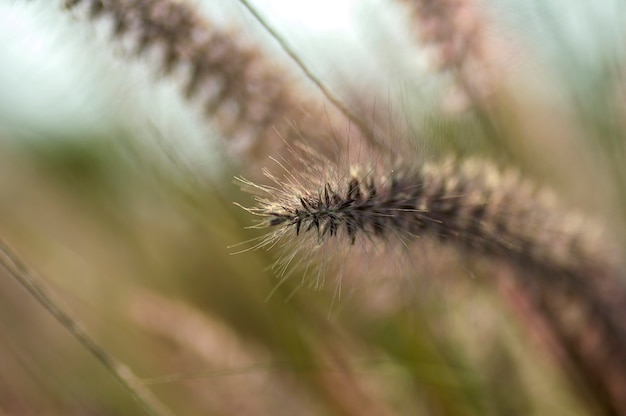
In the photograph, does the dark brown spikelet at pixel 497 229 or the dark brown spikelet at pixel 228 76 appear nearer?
the dark brown spikelet at pixel 497 229

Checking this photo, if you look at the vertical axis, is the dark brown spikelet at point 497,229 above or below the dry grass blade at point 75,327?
above

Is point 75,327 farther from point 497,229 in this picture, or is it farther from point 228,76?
point 497,229

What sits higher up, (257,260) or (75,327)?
(257,260)

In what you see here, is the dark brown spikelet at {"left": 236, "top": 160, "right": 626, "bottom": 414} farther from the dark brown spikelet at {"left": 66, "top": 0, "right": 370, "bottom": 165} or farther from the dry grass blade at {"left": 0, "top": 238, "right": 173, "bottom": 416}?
the dry grass blade at {"left": 0, "top": 238, "right": 173, "bottom": 416}

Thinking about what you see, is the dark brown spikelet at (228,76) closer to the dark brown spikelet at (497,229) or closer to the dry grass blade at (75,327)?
the dark brown spikelet at (497,229)

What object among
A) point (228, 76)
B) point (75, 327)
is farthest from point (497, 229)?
point (75, 327)
